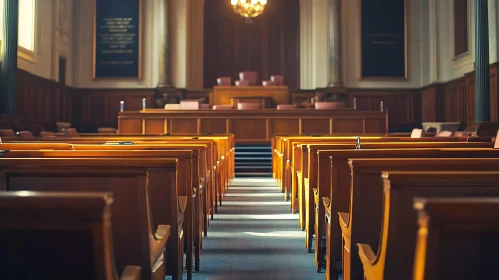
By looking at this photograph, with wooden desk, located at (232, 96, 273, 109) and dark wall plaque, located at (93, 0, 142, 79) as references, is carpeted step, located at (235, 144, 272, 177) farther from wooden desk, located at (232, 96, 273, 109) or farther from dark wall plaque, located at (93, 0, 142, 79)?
dark wall plaque, located at (93, 0, 142, 79)

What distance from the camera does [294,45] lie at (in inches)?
Result: 663

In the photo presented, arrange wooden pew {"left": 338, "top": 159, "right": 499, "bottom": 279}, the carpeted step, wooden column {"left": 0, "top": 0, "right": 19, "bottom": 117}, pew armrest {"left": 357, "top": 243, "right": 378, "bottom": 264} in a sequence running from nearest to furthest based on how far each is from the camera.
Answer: pew armrest {"left": 357, "top": 243, "right": 378, "bottom": 264} < wooden pew {"left": 338, "top": 159, "right": 499, "bottom": 279} < wooden column {"left": 0, "top": 0, "right": 19, "bottom": 117} < the carpeted step

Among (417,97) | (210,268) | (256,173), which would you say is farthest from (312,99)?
(210,268)

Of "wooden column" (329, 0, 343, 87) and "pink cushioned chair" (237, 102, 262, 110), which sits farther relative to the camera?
"wooden column" (329, 0, 343, 87)

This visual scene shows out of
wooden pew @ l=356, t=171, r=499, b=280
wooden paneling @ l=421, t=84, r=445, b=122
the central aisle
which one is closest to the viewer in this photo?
wooden pew @ l=356, t=171, r=499, b=280

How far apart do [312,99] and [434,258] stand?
12891mm

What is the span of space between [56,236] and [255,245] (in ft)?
8.53

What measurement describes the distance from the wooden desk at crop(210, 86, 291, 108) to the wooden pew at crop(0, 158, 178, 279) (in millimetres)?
11475

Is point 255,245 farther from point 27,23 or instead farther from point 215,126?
point 27,23

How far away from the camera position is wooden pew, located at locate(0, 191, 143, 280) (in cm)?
94

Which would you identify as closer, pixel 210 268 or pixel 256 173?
pixel 210 268

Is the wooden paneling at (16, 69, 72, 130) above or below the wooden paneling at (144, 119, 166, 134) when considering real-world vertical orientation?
above

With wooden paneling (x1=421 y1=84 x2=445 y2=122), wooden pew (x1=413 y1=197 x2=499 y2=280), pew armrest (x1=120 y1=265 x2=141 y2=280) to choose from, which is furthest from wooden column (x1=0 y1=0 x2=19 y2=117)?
wooden paneling (x1=421 y1=84 x2=445 y2=122)

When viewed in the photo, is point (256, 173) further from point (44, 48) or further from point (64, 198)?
point (64, 198)
